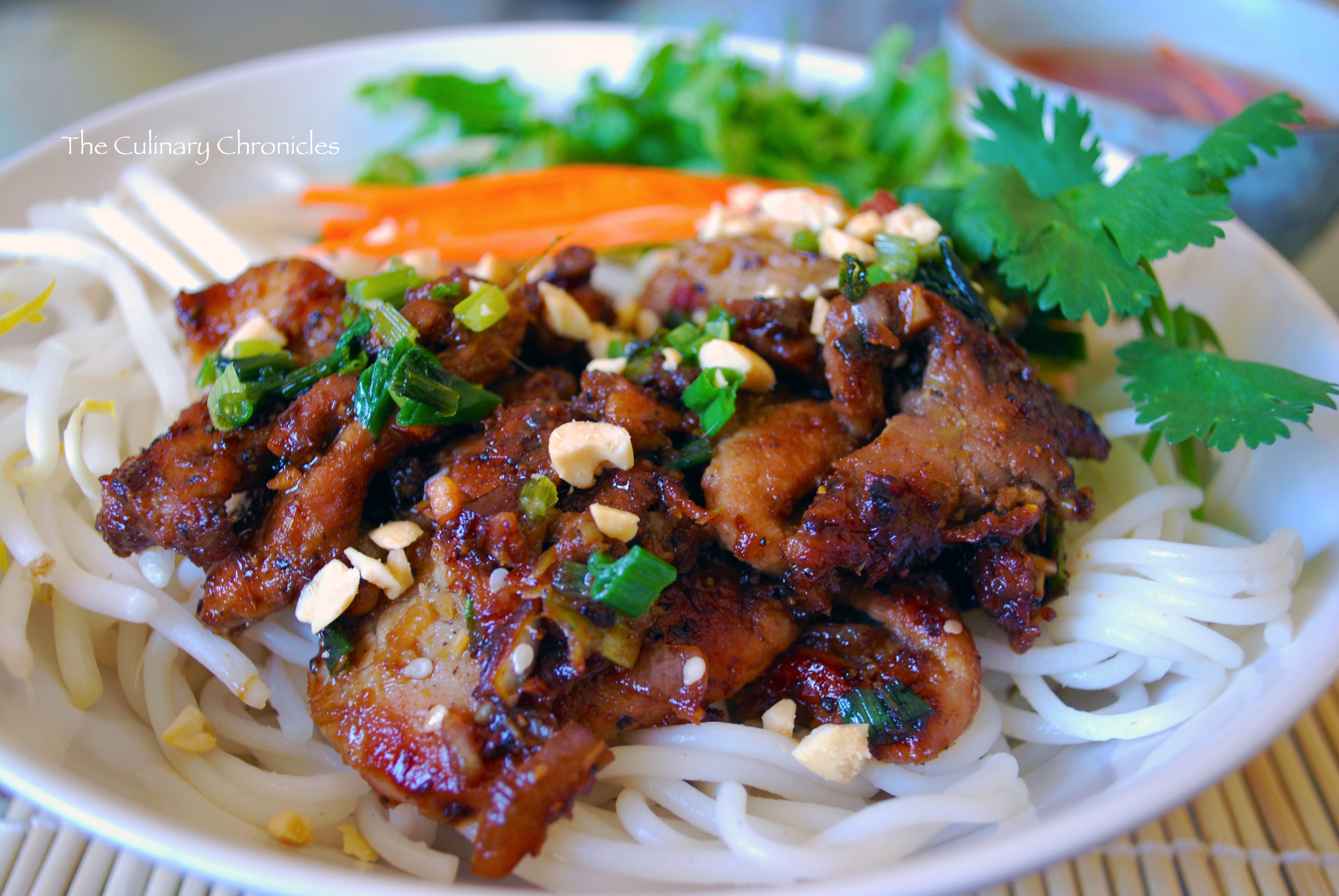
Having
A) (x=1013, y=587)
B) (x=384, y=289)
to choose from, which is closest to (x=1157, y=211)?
(x=1013, y=587)

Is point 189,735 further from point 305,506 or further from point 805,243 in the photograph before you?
point 805,243

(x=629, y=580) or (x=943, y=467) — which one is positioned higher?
(x=943, y=467)

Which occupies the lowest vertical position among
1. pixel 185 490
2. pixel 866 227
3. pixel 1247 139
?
pixel 185 490

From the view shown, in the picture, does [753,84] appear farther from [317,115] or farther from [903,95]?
[317,115]

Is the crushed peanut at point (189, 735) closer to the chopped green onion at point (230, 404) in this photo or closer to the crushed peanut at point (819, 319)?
the chopped green onion at point (230, 404)

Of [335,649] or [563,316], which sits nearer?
[335,649]

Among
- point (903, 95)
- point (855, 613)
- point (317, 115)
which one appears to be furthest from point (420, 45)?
point (855, 613)

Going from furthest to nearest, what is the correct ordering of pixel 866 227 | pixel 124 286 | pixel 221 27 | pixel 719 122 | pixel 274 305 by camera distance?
1. pixel 221 27
2. pixel 719 122
3. pixel 124 286
4. pixel 866 227
5. pixel 274 305
